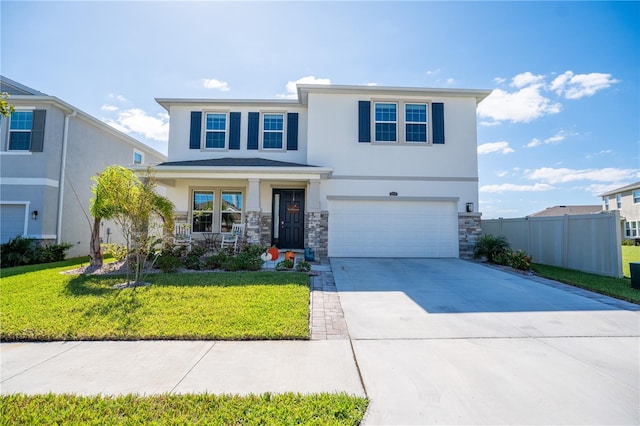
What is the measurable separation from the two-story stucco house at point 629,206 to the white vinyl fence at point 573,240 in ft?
68.9

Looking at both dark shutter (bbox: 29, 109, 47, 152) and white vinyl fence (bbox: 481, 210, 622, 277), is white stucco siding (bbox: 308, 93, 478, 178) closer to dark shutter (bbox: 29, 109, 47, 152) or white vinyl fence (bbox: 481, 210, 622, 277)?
white vinyl fence (bbox: 481, 210, 622, 277)

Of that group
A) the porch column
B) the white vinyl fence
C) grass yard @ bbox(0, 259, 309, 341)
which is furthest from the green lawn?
the porch column

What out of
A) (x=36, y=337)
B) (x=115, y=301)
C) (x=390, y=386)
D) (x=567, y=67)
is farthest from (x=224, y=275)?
(x=567, y=67)

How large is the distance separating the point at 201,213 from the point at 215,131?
3.52 metres

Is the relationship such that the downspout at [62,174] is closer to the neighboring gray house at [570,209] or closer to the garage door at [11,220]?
the garage door at [11,220]

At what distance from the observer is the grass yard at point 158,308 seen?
14.0 ft

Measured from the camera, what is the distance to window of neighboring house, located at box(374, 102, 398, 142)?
41.3 ft

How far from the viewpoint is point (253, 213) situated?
438 inches

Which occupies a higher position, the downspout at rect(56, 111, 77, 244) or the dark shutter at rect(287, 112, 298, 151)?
the dark shutter at rect(287, 112, 298, 151)

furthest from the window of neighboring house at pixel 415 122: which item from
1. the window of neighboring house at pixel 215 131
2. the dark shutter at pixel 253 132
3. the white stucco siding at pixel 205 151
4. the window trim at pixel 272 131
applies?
the window of neighboring house at pixel 215 131

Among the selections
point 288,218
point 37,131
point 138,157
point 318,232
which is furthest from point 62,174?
point 318,232

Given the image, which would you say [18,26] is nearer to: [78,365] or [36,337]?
[36,337]

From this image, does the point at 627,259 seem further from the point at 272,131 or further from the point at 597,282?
the point at 272,131

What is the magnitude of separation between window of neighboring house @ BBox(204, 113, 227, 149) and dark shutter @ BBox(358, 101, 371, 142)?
5.64 m
